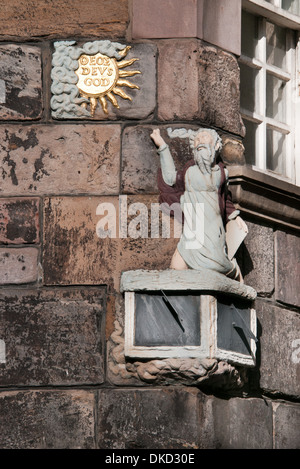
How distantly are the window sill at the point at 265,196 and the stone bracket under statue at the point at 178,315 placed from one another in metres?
0.65

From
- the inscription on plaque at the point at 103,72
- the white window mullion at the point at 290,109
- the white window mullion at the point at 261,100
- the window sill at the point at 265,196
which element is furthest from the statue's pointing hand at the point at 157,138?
the white window mullion at the point at 290,109

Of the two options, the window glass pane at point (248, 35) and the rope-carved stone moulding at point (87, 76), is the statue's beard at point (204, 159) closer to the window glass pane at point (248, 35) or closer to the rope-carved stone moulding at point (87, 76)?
the rope-carved stone moulding at point (87, 76)

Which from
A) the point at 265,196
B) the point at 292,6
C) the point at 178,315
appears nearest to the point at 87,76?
the point at 265,196

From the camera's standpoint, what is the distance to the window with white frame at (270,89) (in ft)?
25.9

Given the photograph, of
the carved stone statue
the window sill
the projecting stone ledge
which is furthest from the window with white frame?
the projecting stone ledge

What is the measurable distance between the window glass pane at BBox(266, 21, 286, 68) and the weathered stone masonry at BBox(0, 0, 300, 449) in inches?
30.9

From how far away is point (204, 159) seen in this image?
6836 millimetres

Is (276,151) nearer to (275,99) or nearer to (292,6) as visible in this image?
(275,99)

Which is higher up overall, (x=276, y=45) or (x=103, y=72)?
(x=276, y=45)

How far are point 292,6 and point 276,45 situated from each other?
0.27 metres

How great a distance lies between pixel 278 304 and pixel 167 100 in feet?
4.33

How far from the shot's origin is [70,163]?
23.0 feet
